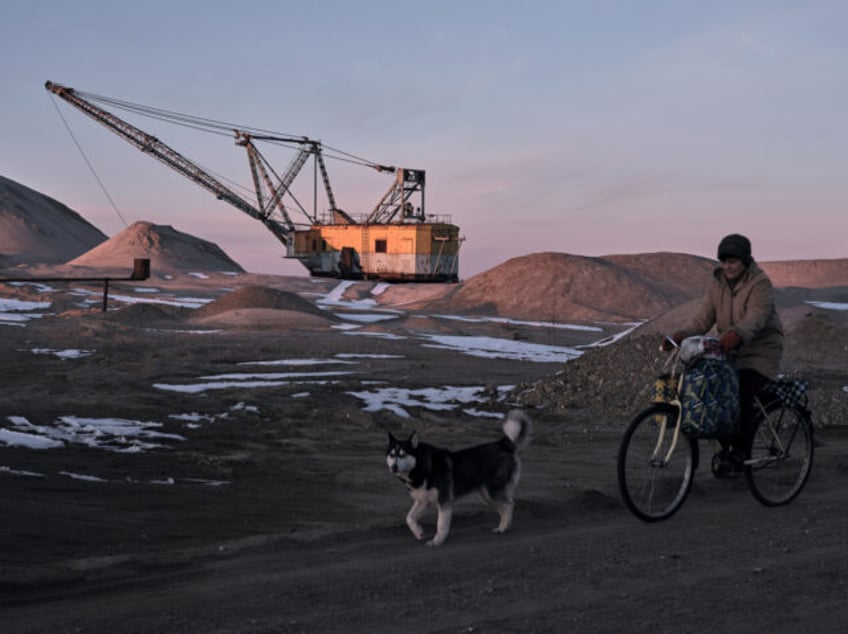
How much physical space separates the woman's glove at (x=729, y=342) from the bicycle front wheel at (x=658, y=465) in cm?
57

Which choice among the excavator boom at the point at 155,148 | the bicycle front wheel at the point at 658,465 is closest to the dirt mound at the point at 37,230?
the excavator boom at the point at 155,148

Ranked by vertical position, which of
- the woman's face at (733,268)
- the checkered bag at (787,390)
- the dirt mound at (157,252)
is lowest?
the checkered bag at (787,390)

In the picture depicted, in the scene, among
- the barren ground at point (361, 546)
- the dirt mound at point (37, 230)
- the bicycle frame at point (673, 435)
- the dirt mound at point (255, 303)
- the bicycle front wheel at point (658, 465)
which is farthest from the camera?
the dirt mound at point (37, 230)

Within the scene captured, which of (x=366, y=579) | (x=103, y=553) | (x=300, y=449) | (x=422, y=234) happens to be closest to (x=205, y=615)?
(x=366, y=579)

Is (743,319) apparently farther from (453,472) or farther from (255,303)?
(255,303)

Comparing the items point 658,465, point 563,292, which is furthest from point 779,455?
point 563,292

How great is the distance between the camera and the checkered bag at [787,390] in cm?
789

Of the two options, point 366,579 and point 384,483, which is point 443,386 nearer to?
point 384,483

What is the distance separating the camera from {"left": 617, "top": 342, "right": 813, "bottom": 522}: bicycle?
24.0 feet

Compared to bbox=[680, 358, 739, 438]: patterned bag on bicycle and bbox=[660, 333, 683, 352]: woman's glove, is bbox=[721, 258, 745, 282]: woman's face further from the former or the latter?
bbox=[680, 358, 739, 438]: patterned bag on bicycle

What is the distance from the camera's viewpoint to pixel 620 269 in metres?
83.9

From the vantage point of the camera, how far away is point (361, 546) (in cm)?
682

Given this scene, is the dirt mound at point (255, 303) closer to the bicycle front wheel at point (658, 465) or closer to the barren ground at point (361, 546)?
the barren ground at point (361, 546)

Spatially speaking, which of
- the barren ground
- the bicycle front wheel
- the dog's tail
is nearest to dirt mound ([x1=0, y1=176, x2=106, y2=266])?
the barren ground
